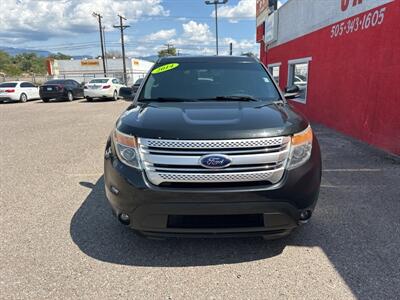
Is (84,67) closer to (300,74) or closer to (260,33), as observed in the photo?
(260,33)

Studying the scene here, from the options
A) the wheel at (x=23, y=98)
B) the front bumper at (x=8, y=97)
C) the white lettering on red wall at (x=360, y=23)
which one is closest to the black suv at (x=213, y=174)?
the white lettering on red wall at (x=360, y=23)

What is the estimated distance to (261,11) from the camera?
19.9 meters

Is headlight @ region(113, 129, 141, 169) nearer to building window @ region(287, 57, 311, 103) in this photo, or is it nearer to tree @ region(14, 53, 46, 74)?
building window @ region(287, 57, 311, 103)

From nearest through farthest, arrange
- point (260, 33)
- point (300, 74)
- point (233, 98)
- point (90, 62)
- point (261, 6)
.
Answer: point (233, 98) → point (300, 74) → point (261, 6) → point (260, 33) → point (90, 62)

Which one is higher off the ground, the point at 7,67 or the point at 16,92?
the point at 7,67

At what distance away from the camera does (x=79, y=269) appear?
2.77 meters

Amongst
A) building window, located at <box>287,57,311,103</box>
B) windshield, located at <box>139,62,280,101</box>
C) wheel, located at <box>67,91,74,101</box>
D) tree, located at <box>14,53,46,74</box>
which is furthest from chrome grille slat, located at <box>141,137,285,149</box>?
tree, located at <box>14,53,46,74</box>

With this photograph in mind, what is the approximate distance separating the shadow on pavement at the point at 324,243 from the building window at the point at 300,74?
7.52 metres

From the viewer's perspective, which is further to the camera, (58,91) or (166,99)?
(58,91)

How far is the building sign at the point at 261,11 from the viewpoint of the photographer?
59.8 feet

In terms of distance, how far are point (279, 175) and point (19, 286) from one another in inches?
85.9

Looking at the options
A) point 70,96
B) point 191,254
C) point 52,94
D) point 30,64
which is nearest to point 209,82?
point 191,254

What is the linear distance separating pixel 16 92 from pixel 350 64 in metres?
20.5

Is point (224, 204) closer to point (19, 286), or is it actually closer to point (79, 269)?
point (79, 269)
